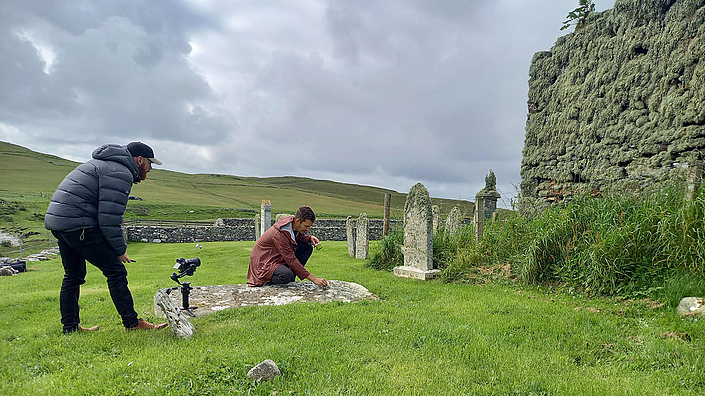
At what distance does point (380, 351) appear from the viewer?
11.3 ft

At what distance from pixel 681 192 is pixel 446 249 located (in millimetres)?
4430

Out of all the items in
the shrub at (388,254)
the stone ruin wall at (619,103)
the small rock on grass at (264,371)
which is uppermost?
the stone ruin wall at (619,103)

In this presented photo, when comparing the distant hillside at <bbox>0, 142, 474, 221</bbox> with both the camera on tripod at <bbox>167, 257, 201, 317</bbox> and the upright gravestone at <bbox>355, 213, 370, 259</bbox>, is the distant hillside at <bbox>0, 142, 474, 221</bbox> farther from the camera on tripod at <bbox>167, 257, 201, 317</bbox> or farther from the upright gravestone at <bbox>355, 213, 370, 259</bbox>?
the camera on tripod at <bbox>167, 257, 201, 317</bbox>

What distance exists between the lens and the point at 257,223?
66.7 ft

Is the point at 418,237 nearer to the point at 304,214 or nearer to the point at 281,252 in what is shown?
the point at 304,214

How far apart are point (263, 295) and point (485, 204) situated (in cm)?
882

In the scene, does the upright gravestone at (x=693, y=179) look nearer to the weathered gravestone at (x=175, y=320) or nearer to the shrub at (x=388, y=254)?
the shrub at (x=388, y=254)

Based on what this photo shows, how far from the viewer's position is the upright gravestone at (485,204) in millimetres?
8648

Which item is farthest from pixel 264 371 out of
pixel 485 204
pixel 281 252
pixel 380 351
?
pixel 485 204

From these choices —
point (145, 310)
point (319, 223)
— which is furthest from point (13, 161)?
point (145, 310)

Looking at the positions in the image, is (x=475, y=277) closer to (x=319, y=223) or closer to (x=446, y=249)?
(x=446, y=249)

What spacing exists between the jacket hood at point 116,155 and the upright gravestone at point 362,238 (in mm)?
9935

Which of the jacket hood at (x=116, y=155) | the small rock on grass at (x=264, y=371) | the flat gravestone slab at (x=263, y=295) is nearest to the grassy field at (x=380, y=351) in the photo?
the small rock on grass at (x=264, y=371)

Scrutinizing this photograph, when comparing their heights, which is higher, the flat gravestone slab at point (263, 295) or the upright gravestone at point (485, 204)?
the upright gravestone at point (485, 204)
